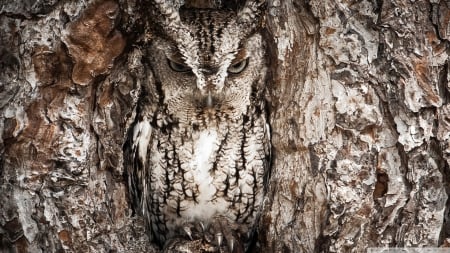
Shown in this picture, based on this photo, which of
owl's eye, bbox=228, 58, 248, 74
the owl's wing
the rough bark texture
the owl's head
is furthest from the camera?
the owl's wing

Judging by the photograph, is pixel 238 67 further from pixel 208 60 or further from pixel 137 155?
pixel 137 155

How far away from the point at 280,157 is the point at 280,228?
0.31 meters

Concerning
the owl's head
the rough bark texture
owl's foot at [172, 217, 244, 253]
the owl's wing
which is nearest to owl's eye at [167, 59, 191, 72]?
the owl's head

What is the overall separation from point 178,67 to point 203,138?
0.37 meters

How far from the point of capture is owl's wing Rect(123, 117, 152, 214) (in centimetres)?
290

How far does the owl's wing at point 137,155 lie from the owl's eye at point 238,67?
0.47 metres

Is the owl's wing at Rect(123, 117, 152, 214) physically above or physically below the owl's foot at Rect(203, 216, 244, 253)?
above

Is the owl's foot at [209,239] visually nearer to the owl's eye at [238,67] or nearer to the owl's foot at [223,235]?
the owl's foot at [223,235]

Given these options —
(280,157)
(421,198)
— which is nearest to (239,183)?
(280,157)

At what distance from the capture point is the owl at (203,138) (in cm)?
267

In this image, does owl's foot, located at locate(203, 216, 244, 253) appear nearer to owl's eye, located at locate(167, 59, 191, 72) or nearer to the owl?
the owl

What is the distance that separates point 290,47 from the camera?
8.84ft

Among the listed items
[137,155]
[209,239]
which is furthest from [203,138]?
[209,239]

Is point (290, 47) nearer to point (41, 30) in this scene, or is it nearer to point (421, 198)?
point (421, 198)
